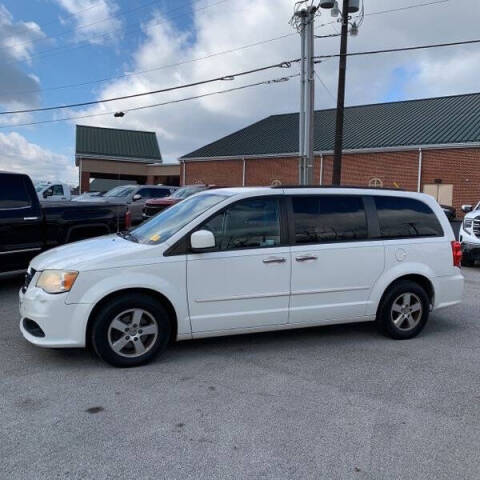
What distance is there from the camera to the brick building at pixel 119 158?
4156 cm

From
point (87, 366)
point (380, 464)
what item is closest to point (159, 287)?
point (87, 366)

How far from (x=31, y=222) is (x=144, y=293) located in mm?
4362

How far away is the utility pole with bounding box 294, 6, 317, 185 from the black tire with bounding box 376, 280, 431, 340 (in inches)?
446

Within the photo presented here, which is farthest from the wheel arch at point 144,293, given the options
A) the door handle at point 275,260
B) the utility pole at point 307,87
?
the utility pole at point 307,87

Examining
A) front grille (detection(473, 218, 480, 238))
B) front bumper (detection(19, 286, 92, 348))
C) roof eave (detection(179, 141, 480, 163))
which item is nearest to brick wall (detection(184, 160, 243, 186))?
roof eave (detection(179, 141, 480, 163))

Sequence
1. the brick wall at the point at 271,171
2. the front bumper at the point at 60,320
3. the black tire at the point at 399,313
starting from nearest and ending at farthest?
the front bumper at the point at 60,320
the black tire at the point at 399,313
the brick wall at the point at 271,171

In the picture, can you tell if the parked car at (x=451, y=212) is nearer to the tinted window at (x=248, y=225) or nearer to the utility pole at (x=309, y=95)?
the utility pole at (x=309, y=95)

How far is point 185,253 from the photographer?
490 centimetres

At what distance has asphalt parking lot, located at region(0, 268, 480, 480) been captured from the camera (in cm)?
315

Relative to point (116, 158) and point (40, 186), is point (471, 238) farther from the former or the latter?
point (116, 158)

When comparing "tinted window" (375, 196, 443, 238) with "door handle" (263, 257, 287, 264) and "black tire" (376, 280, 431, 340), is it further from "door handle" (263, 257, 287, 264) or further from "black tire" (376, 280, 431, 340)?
"door handle" (263, 257, 287, 264)

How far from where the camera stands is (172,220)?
5465mm

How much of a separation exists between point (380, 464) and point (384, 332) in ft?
9.32

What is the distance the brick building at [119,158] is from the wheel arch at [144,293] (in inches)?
1468
